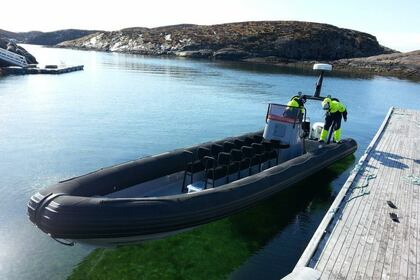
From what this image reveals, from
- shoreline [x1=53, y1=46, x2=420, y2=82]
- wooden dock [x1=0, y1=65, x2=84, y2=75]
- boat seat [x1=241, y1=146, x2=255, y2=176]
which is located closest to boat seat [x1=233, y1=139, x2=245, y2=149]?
boat seat [x1=241, y1=146, x2=255, y2=176]

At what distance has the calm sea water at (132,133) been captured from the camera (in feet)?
26.6

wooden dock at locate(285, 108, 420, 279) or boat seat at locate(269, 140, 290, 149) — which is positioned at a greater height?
boat seat at locate(269, 140, 290, 149)

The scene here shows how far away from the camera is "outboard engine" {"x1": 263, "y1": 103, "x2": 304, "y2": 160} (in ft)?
37.9

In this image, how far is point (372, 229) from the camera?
738 cm

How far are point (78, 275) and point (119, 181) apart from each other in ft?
6.35

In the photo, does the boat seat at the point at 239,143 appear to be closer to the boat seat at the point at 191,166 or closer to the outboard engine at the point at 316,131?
the boat seat at the point at 191,166

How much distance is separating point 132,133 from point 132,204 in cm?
1127

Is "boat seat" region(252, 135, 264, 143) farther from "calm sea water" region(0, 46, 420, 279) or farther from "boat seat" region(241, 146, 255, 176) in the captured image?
"calm sea water" region(0, 46, 420, 279)

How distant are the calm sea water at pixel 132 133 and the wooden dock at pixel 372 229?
1.34 m

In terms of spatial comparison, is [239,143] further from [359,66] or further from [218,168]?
[359,66]

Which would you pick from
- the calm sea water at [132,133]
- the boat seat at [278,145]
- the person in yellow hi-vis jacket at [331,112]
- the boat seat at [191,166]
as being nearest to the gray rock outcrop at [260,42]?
the calm sea water at [132,133]

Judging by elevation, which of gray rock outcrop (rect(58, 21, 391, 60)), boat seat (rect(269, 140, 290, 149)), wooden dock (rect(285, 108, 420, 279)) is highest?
gray rock outcrop (rect(58, 21, 391, 60))

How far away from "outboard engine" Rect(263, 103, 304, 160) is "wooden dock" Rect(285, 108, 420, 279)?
2002mm

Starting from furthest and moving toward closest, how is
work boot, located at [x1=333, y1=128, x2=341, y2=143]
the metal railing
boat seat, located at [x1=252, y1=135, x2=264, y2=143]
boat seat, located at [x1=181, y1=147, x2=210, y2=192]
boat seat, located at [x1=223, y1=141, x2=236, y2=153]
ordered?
1. the metal railing
2. work boot, located at [x1=333, y1=128, x2=341, y2=143]
3. boat seat, located at [x1=252, y1=135, x2=264, y2=143]
4. boat seat, located at [x1=223, y1=141, x2=236, y2=153]
5. boat seat, located at [x1=181, y1=147, x2=210, y2=192]
